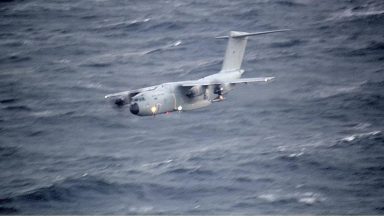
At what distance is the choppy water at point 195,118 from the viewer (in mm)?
81625

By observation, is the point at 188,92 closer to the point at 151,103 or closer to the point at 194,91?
the point at 194,91

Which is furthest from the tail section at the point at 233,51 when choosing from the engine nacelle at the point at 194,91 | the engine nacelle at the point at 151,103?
the engine nacelle at the point at 151,103

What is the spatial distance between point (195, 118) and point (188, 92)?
23.9m

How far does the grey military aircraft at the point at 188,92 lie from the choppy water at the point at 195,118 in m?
13.7

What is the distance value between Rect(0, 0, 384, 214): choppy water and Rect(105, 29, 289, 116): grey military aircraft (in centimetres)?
1374

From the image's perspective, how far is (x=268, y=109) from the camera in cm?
9350

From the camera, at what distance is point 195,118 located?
9312cm

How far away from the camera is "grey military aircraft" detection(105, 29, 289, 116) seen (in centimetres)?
6538

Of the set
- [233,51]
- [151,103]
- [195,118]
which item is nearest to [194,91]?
[151,103]

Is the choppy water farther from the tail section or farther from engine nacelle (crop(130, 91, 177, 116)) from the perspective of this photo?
engine nacelle (crop(130, 91, 177, 116))

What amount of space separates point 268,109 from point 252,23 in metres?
23.7

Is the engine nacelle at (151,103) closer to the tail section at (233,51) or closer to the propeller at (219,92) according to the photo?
the propeller at (219,92)

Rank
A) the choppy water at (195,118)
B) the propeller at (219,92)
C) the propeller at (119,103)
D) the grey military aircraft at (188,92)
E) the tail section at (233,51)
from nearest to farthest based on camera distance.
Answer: the grey military aircraft at (188,92) < the propeller at (119,103) < the propeller at (219,92) < the tail section at (233,51) < the choppy water at (195,118)

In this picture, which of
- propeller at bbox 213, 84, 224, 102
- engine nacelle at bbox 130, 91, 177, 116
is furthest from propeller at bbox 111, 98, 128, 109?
propeller at bbox 213, 84, 224, 102
